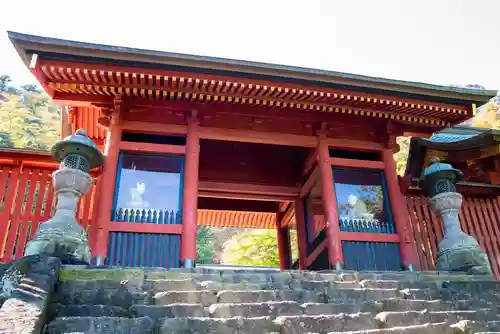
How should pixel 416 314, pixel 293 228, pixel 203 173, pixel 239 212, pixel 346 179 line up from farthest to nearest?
pixel 239 212 → pixel 293 228 → pixel 203 173 → pixel 346 179 → pixel 416 314

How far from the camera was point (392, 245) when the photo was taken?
7.76 m

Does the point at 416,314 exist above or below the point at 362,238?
below

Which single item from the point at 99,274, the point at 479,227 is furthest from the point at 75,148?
the point at 479,227

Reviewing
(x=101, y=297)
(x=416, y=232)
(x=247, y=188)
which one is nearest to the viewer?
(x=101, y=297)

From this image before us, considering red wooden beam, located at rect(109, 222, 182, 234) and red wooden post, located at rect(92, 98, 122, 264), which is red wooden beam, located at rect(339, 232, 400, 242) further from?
red wooden post, located at rect(92, 98, 122, 264)

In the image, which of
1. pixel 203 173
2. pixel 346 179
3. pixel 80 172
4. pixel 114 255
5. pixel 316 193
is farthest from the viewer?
pixel 203 173

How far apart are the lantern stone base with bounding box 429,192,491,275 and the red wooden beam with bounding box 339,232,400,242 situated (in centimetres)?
95

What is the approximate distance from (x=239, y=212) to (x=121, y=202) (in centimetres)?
483

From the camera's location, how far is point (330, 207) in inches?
303

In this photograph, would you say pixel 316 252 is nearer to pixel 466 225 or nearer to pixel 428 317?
pixel 466 225

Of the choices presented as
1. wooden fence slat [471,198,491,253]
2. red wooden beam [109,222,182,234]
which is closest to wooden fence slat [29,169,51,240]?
red wooden beam [109,222,182,234]

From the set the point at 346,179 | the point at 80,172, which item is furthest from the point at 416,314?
the point at 80,172

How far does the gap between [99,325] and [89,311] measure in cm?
43

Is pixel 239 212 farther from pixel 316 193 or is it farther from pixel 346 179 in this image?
pixel 346 179
